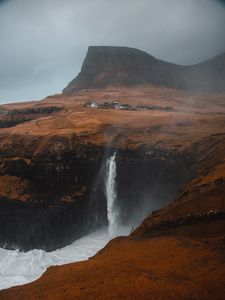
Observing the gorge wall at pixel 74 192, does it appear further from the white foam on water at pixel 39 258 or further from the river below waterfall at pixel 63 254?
the white foam on water at pixel 39 258

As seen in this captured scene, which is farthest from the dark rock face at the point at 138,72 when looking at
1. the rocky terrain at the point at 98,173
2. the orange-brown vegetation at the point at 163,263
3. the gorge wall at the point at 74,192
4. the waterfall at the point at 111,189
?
the orange-brown vegetation at the point at 163,263

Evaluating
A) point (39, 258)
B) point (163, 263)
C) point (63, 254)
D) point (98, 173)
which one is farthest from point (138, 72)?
point (163, 263)

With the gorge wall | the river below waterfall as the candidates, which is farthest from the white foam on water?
the gorge wall

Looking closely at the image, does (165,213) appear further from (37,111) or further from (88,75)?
(88,75)

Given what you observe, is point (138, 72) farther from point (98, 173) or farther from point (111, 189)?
point (111, 189)

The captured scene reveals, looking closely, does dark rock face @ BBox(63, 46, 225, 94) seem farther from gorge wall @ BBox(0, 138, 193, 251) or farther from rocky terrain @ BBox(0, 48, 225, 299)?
gorge wall @ BBox(0, 138, 193, 251)
